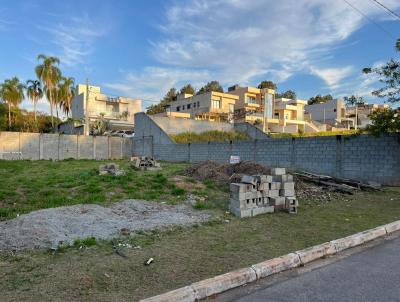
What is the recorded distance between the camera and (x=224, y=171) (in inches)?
554

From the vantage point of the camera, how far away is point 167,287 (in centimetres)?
384

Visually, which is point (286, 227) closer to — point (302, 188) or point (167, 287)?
point (167, 287)

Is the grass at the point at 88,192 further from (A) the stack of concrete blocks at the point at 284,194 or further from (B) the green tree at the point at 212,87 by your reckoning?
(B) the green tree at the point at 212,87

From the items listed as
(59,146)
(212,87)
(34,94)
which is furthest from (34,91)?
(212,87)

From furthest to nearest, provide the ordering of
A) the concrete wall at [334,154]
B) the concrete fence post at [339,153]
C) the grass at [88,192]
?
the concrete fence post at [339,153]
the concrete wall at [334,154]
the grass at [88,192]

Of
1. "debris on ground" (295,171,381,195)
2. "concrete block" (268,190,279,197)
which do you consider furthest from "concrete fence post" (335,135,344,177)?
"concrete block" (268,190,279,197)

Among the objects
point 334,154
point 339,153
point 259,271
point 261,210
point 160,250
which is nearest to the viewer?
point 259,271

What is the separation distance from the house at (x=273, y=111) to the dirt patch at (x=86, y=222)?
4183 centimetres

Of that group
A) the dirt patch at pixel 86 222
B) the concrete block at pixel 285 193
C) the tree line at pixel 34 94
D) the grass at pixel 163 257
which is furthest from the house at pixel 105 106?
the grass at pixel 163 257

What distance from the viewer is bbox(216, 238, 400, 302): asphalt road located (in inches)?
149

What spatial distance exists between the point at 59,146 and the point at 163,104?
40.1 metres

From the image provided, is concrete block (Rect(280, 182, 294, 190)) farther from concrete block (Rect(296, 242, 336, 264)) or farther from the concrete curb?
concrete block (Rect(296, 242, 336, 264))

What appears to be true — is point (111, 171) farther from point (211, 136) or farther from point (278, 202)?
point (211, 136)

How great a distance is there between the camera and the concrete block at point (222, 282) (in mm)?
3783
